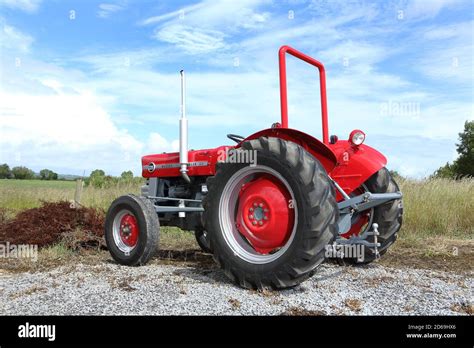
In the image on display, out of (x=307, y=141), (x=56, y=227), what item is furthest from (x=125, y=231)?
(x=307, y=141)

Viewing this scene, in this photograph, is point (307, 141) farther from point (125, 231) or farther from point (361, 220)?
point (125, 231)

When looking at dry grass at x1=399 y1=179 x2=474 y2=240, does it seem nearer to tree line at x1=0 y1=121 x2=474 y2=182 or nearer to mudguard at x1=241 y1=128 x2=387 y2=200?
mudguard at x1=241 y1=128 x2=387 y2=200

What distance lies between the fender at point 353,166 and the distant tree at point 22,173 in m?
42.1

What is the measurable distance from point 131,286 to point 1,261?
293 centimetres

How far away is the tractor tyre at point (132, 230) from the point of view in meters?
5.43

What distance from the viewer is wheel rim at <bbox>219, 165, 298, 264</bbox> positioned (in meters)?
4.10

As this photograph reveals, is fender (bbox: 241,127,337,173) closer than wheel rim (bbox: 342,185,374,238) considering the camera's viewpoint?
Yes

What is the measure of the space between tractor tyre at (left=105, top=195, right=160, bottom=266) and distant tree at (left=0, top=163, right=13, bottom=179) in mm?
37455

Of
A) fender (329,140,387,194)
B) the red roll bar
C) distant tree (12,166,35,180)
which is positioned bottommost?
fender (329,140,387,194)

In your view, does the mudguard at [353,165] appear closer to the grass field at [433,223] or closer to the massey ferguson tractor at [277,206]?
the massey ferguson tractor at [277,206]

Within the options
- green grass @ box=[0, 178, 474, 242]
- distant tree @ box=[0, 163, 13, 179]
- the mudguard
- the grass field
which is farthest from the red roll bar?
distant tree @ box=[0, 163, 13, 179]

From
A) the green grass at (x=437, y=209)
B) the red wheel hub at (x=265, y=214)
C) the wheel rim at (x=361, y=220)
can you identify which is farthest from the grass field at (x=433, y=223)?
the red wheel hub at (x=265, y=214)

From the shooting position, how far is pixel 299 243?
3.77 meters
